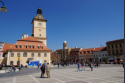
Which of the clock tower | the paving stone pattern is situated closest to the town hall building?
the clock tower

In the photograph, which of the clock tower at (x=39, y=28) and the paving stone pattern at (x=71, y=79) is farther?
→ the clock tower at (x=39, y=28)

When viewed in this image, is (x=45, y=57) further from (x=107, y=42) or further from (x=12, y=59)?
(x=107, y=42)

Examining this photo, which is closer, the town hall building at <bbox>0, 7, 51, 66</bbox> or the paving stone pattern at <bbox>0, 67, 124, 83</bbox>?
the paving stone pattern at <bbox>0, 67, 124, 83</bbox>

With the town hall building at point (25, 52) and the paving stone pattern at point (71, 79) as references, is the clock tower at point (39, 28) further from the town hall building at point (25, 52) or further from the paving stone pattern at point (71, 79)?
the paving stone pattern at point (71, 79)

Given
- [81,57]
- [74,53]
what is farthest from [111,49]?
[74,53]

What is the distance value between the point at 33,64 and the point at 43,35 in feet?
63.7

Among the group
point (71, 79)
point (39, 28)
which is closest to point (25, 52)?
point (39, 28)

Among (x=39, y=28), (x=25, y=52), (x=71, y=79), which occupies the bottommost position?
(x=71, y=79)

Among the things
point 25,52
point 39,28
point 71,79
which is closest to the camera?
point 71,79

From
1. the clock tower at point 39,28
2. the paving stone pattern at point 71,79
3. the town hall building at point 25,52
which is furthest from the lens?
the clock tower at point 39,28

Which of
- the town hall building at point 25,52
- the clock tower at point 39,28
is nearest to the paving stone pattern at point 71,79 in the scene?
the town hall building at point 25,52

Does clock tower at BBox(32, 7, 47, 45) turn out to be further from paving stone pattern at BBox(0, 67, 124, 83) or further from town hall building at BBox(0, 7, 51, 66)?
paving stone pattern at BBox(0, 67, 124, 83)

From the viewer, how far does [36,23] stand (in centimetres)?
5322

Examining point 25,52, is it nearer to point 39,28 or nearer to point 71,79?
point 39,28
